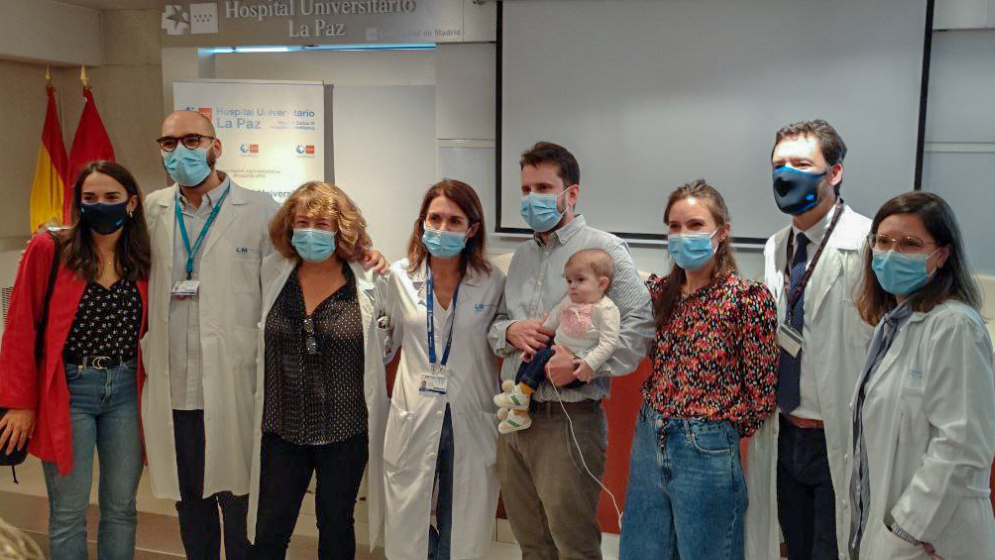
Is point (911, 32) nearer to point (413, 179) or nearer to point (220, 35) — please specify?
point (413, 179)

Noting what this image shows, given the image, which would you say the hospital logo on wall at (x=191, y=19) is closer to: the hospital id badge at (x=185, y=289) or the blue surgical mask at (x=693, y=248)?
the hospital id badge at (x=185, y=289)

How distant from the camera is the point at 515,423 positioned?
2.47m

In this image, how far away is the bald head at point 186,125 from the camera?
2.87 metres

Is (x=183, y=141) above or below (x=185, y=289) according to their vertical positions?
above

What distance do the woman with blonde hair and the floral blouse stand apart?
1.14 m

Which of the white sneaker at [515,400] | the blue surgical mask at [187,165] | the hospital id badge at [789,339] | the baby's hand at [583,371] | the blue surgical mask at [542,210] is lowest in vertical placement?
the white sneaker at [515,400]

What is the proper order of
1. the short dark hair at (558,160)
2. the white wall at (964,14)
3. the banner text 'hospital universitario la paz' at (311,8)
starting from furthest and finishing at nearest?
the banner text 'hospital universitario la paz' at (311,8)
the white wall at (964,14)
the short dark hair at (558,160)

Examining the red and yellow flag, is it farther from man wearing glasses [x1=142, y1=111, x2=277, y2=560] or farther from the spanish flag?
man wearing glasses [x1=142, y1=111, x2=277, y2=560]

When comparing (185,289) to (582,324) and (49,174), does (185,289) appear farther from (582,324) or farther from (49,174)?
(49,174)

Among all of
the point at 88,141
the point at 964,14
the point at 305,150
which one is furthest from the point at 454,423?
the point at 88,141

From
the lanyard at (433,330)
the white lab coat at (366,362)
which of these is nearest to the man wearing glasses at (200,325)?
the white lab coat at (366,362)

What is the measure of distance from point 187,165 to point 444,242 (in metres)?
1.10

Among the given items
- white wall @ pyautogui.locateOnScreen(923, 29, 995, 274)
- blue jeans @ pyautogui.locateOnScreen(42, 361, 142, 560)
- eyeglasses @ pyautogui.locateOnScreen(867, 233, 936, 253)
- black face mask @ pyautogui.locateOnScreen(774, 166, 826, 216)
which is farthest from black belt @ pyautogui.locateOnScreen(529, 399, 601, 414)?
white wall @ pyautogui.locateOnScreen(923, 29, 995, 274)

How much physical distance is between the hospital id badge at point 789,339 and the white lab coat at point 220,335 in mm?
1917
